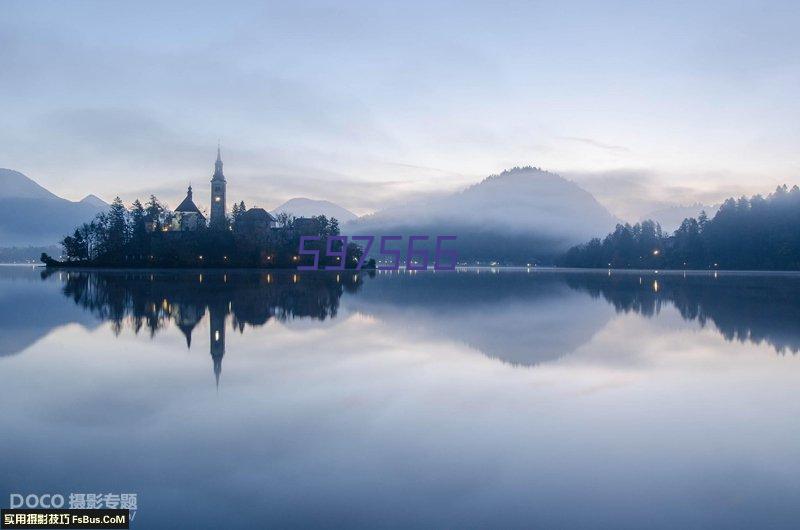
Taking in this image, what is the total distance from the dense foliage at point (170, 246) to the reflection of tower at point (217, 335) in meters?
87.0

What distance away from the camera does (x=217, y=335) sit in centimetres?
1819

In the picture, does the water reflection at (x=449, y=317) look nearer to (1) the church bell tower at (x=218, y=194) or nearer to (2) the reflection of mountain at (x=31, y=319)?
(2) the reflection of mountain at (x=31, y=319)

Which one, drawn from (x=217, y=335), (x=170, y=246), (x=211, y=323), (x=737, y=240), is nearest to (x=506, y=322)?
(x=217, y=335)

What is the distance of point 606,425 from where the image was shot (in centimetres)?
925

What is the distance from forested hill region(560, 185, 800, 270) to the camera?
130 meters

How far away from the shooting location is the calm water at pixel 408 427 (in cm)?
627

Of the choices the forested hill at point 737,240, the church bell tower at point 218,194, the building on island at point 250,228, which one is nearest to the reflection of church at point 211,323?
the building on island at point 250,228

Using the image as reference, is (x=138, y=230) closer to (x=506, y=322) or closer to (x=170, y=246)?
(x=170, y=246)

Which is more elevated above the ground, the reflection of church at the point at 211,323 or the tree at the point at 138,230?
the tree at the point at 138,230

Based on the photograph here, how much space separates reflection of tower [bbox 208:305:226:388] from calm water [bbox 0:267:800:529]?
12cm

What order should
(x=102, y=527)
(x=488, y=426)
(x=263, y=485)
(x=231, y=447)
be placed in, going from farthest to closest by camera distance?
(x=488, y=426)
(x=231, y=447)
(x=263, y=485)
(x=102, y=527)

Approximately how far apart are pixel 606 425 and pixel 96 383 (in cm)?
1040

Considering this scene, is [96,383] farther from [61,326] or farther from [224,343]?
[61,326]

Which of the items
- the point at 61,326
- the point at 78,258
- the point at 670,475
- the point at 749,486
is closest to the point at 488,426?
the point at 670,475
